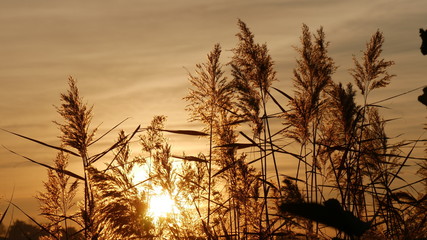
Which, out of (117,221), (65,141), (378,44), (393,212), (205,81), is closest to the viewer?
(393,212)

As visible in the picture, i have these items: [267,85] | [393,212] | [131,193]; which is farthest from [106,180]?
[393,212]

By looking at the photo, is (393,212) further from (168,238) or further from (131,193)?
(131,193)

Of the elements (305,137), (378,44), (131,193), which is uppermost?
(378,44)

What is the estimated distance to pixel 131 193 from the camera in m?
5.64

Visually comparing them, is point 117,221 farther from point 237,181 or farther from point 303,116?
point 303,116

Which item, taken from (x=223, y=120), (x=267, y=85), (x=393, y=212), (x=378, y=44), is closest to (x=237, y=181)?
(x=223, y=120)

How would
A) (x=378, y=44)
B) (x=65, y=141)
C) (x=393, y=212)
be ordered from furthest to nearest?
A: (x=378, y=44)
(x=65, y=141)
(x=393, y=212)

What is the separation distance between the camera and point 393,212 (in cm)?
476

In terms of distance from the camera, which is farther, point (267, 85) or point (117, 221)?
point (267, 85)

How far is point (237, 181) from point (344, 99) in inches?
77.2

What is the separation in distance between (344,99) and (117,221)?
3370 millimetres

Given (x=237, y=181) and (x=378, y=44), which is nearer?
(x=237, y=181)

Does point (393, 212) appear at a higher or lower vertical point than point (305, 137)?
lower

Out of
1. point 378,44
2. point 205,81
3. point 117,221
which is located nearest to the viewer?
point 117,221
